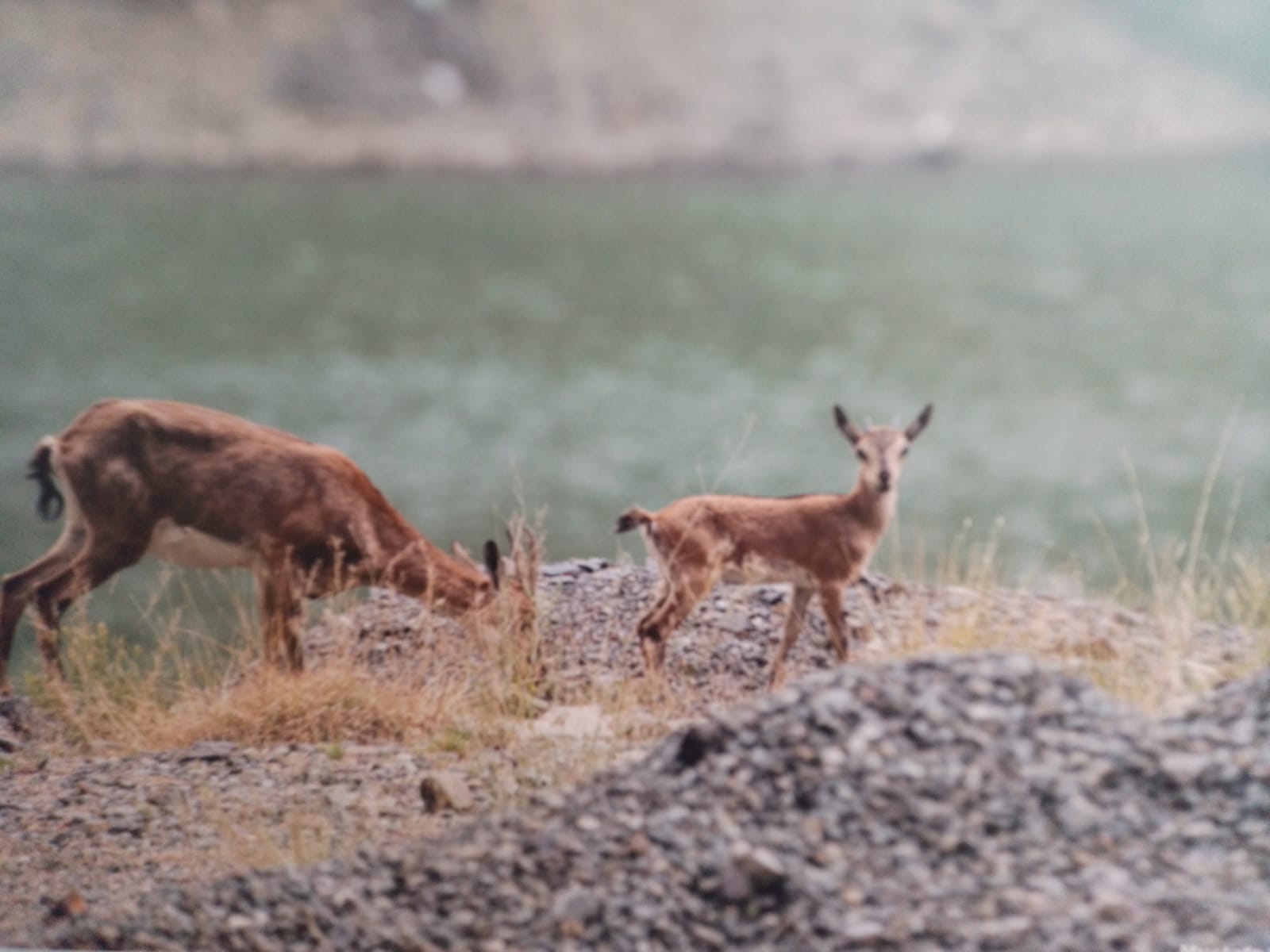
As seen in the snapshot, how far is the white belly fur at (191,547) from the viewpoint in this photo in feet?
16.4

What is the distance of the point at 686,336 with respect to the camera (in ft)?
18.2

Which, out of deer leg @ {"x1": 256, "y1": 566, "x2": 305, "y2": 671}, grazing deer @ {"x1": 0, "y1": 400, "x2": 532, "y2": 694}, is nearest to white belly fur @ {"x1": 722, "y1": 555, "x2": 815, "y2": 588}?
grazing deer @ {"x1": 0, "y1": 400, "x2": 532, "y2": 694}

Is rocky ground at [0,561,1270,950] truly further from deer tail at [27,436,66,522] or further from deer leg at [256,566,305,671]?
deer tail at [27,436,66,522]

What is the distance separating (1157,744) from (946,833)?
A: 59 centimetres

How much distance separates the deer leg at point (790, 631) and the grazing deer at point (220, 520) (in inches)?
35.8

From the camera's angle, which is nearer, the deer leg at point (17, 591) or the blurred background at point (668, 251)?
the deer leg at point (17, 591)

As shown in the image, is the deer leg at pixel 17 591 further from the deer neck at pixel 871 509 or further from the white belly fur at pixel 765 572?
the deer neck at pixel 871 509

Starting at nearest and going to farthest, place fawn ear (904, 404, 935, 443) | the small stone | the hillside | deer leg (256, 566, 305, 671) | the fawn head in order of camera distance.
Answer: the small stone < fawn ear (904, 404, 935, 443) < the fawn head < deer leg (256, 566, 305, 671) < the hillside

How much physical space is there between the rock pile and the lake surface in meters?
1.09

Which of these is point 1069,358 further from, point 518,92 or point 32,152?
point 32,152

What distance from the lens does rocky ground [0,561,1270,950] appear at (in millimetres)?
3688

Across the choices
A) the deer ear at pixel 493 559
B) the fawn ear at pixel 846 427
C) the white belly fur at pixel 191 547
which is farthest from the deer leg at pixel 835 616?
the white belly fur at pixel 191 547

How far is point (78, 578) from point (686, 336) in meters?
2.13

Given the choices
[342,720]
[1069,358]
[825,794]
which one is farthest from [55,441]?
[1069,358]
